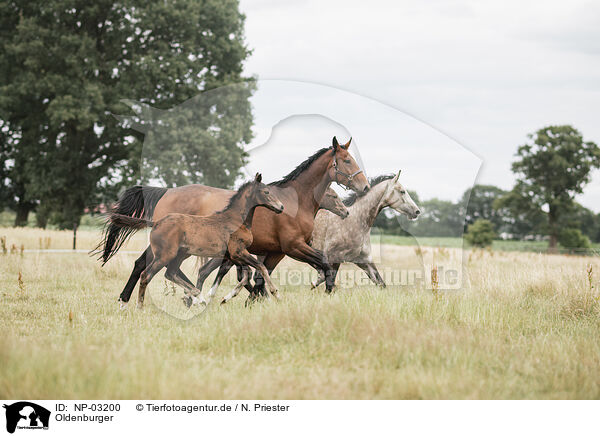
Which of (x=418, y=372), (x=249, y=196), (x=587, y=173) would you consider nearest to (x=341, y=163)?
(x=249, y=196)

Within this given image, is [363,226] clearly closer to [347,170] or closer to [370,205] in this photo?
[370,205]

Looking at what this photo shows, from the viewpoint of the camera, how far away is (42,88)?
23.6 m

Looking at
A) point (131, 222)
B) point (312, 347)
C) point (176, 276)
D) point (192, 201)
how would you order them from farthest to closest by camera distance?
point (192, 201)
point (131, 222)
point (176, 276)
point (312, 347)

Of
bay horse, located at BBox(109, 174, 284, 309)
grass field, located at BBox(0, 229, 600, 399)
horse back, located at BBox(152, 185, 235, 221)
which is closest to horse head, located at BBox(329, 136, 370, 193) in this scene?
bay horse, located at BBox(109, 174, 284, 309)

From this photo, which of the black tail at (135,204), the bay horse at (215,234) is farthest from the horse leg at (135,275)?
the black tail at (135,204)

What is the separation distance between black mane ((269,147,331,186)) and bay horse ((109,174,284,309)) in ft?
2.18

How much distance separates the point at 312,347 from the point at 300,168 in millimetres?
2921

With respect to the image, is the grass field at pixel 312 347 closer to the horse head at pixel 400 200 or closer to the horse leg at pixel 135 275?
the horse leg at pixel 135 275

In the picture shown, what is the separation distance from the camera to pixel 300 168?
24.4 ft

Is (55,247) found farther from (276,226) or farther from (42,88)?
(276,226)

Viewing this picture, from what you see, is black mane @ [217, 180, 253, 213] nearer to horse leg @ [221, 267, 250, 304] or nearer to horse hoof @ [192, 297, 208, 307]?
horse leg @ [221, 267, 250, 304]
